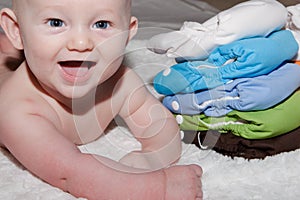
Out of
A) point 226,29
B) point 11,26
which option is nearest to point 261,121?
point 226,29

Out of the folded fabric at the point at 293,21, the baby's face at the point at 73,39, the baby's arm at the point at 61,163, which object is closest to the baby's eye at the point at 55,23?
the baby's face at the point at 73,39

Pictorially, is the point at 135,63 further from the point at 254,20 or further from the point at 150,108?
the point at 254,20

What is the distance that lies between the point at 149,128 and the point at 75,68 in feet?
0.67

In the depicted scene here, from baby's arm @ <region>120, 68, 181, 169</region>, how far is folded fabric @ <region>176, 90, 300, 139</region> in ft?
0.19

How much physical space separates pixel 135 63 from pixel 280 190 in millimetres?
529

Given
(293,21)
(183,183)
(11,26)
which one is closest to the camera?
(183,183)

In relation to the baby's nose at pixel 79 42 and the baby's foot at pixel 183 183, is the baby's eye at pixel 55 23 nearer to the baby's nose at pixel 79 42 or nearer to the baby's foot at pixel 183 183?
the baby's nose at pixel 79 42

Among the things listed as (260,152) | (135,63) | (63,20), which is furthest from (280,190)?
(135,63)

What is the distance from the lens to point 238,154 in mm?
1034

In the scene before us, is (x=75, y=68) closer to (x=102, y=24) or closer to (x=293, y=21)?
(x=102, y=24)

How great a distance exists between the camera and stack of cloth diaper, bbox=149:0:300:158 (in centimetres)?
101

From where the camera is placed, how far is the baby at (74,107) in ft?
2.96

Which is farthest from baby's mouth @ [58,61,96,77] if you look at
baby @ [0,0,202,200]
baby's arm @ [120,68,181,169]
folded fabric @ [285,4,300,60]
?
folded fabric @ [285,4,300,60]

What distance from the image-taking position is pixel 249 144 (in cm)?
102
